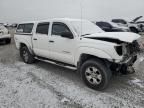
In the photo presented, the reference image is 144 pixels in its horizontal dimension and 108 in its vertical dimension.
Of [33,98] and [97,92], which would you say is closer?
[33,98]

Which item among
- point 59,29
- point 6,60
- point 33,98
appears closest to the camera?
point 33,98

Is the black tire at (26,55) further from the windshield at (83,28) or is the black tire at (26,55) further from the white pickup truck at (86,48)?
the windshield at (83,28)

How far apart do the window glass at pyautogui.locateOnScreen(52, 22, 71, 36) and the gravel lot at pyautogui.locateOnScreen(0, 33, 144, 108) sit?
1.34 meters

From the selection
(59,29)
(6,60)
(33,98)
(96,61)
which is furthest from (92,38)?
(6,60)

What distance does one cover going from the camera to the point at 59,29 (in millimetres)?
4477

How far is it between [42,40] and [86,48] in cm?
190

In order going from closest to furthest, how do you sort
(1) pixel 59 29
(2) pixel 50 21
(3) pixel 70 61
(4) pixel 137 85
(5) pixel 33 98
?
(5) pixel 33 98 → (4) pixel 137 85 → (3) pixel 70 61 → (1) pixel 59 29 → (2) pixel 50 21

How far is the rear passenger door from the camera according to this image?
15.8 feet

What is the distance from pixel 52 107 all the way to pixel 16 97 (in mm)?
971

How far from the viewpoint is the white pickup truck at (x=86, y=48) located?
333cm

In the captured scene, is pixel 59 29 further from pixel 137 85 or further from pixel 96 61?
pixel 137 85

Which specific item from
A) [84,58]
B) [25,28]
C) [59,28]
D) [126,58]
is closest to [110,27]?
[25,28]

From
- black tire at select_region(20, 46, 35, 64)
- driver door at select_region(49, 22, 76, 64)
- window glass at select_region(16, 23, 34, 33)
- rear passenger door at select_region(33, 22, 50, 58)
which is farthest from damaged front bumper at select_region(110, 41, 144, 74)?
window glass at select_region(16, 23, 34, 33)

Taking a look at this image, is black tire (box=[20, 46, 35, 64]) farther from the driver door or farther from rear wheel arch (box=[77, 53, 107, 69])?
Answer: rear wheel arch (box=[77, 53, 107, 69])
